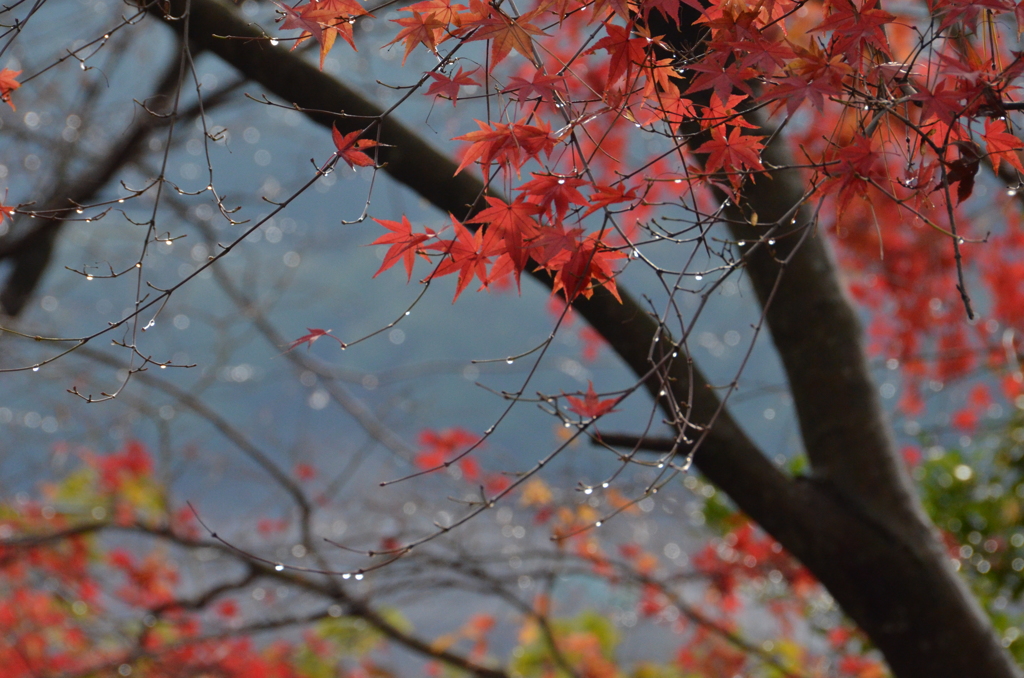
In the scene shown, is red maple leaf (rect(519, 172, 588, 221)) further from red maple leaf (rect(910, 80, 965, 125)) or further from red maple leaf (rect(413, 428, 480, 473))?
red maple leaf (rect(413, 428, 480, 473))

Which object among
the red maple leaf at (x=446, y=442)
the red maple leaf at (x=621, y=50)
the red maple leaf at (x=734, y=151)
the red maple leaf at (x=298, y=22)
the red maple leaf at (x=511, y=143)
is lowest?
the red maple leaf at (x=511, y=143)

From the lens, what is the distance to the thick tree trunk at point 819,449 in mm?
1534

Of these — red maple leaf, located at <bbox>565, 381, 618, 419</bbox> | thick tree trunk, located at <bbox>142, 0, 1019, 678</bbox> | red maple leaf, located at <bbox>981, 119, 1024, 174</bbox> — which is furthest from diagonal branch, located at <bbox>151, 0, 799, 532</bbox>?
red maple leaf, located at <bbox>981, 119, 1024, 174</bbox>

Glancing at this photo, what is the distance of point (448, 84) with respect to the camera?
87 centimetres

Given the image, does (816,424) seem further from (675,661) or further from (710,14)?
(675,661)

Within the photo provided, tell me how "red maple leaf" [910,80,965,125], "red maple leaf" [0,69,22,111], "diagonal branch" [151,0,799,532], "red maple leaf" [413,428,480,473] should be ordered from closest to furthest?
"red maple leaf" [910,80,965,125]
"red maple leaf" [0,69,22,111]
"diagonal branch" [151,0,799,532]
"red maple leaf" [413,428,480,473]

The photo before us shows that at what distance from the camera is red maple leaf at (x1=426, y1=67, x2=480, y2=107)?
2.83ft

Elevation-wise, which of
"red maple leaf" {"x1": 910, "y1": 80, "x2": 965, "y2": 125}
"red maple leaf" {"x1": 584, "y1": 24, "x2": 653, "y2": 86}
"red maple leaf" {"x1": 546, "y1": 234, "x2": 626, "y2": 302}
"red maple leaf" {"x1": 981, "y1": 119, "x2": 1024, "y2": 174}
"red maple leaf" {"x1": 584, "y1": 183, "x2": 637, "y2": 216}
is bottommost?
"red maple leaf" {"x1": 546, "y1": 234, "x2": 626, "y2": 302}

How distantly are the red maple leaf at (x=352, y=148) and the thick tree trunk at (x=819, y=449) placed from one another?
0.55 m

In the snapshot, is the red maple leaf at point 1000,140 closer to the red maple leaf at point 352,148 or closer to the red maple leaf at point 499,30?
the red maple leaf at point 499,30

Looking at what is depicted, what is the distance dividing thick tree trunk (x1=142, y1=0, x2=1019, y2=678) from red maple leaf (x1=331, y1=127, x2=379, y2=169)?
0.55m

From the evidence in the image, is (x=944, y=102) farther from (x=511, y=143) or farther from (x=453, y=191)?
(x=453, y=191)

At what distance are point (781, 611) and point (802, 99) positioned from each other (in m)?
3.39

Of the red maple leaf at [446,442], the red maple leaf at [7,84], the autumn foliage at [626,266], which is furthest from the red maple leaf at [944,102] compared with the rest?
the red maple leaf at [446,442]
